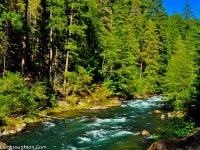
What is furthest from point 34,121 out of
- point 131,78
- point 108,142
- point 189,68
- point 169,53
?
point 169,53

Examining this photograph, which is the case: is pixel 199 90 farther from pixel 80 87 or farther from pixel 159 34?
pixel 159 34

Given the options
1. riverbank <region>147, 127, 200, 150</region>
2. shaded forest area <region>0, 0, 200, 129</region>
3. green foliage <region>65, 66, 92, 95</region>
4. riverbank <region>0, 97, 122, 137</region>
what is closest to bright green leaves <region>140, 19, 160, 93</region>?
shaded forest area <region>0, 0, 200, 129</region>

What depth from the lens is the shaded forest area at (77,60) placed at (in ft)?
83.4

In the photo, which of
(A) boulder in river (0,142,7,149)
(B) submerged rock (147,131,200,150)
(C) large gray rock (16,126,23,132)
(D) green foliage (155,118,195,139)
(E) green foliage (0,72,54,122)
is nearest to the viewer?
(B) submerged rock (147,131,200,150)

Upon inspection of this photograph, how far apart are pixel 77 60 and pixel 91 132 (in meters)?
17.1

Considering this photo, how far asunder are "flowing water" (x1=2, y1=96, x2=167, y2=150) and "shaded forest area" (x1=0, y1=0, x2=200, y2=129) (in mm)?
2672

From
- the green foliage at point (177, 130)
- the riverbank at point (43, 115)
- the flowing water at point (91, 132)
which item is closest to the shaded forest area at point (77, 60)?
the riverbank at point (43, 115)

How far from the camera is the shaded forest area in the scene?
25.4 metres

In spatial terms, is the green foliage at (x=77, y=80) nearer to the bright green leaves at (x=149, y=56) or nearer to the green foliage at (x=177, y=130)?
the green foliage at (x=177, y=130)

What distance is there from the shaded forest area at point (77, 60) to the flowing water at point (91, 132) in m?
2.67

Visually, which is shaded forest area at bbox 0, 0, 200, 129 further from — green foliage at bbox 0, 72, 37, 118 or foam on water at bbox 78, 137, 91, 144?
foam on water at bbox 78, 137, 91, 144

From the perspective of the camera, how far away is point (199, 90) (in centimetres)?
2166

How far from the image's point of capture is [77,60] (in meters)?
37.9

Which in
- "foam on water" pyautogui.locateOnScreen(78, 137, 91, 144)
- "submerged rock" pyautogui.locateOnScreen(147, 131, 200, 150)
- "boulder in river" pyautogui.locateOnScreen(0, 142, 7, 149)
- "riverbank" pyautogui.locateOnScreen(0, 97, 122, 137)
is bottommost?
"foam on water" pyautogui.locateOnScreen(78, 137, 91, 144)
